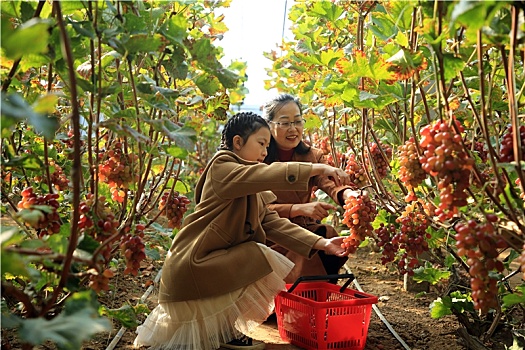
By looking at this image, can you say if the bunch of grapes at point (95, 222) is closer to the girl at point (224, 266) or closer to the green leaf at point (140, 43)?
the green leaf at point (140, 43)

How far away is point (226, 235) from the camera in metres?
2.60

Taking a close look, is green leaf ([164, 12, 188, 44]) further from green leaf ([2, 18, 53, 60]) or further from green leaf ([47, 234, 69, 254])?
green leaf ([2, 18, 53, 60])

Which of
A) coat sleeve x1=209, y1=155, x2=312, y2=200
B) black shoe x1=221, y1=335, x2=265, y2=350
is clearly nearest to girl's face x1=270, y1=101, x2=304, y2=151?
coat sleeve x1=209, y1=155, x2=312, y2=200

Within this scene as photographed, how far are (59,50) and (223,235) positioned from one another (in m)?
1.23

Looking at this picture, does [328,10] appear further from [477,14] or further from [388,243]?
[477,14]

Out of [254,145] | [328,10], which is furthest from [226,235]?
[328,10]

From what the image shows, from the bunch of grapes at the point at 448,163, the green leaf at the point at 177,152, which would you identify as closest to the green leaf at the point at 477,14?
the bunch of grapes at the point at 448,163

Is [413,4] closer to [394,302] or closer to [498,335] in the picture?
[498,335]

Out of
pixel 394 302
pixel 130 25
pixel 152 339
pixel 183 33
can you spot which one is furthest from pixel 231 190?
pixel 394 302

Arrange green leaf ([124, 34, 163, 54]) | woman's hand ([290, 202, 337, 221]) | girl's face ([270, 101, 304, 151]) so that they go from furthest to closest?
1. girl's face ([270, 101, 304, 151])
2. woman's hand ([290, 202, 337, 221])
3. green leaf ([124, 34, 163, 54])

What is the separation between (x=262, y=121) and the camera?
274cm

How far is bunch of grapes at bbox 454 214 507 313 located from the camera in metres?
1.34

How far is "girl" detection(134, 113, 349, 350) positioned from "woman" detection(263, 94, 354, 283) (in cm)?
39

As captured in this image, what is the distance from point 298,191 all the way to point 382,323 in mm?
801
